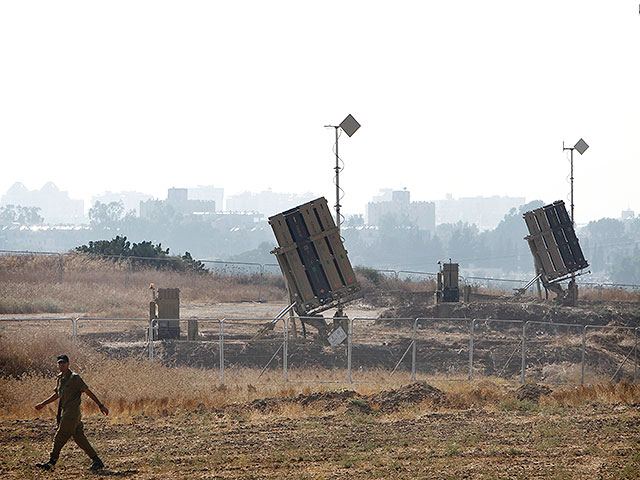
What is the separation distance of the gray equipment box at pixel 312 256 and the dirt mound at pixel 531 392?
714 cm

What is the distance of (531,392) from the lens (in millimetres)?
22031

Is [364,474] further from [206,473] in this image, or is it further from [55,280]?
[55,280]

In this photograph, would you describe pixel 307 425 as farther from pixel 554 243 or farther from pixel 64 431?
pixel 554 243

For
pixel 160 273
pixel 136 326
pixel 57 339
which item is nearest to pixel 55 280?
pixel 160 273

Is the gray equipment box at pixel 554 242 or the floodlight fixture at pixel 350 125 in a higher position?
the floodlight fixture at pixel 350 125

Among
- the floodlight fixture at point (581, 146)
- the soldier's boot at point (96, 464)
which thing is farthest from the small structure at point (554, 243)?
the soldier's boot at point (96, 464)

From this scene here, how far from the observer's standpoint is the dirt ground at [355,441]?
558 inches

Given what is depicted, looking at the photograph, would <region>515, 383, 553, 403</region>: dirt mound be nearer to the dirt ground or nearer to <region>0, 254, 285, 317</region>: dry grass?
the dirt ground

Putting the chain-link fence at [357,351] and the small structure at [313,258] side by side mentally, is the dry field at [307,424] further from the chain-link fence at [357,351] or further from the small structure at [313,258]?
the small structure at [313,258]

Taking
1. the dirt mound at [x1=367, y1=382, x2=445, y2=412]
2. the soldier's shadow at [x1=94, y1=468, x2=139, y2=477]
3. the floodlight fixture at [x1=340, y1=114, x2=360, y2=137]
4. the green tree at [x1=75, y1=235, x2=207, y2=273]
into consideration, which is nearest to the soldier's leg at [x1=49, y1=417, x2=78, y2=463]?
the soldier's shadow at [x1=94, y1=468, x2=139, y2=477]

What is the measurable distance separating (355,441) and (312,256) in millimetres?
11445

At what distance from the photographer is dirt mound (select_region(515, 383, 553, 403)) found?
2177 cm

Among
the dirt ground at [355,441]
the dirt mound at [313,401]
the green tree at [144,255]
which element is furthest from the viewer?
the green tree at [144,255]

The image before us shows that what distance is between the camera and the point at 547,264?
41719 mm
